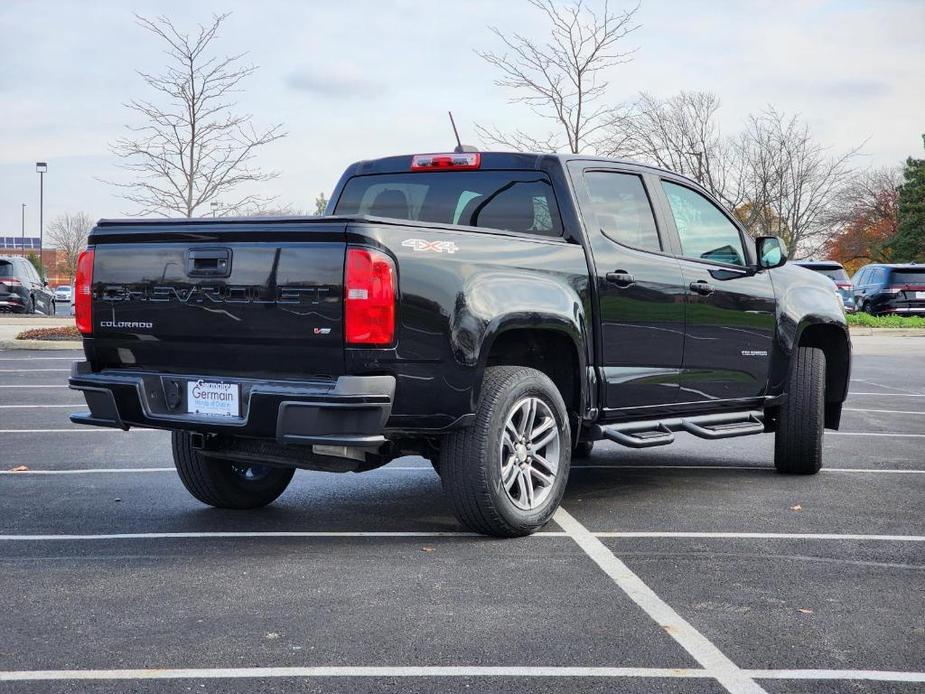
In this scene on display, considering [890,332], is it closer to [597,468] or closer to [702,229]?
[597,468]

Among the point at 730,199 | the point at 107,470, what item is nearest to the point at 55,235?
the point at 730,199

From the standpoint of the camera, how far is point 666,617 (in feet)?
15.0

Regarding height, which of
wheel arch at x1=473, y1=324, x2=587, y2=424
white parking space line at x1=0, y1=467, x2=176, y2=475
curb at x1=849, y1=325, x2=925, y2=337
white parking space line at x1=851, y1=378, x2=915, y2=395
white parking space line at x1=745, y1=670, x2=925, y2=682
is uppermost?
wheel arch at x1=473, y1=324, x2=587, y2=424

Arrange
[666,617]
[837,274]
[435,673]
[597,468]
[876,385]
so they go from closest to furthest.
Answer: [435,673] → [666,617] → [597,468] → [876,385] → [837,274]

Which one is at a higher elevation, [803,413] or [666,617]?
[803,413]

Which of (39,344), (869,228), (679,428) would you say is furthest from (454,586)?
(869,228)

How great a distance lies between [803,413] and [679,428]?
1.40 meters

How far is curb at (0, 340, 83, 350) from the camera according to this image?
21.1 metres

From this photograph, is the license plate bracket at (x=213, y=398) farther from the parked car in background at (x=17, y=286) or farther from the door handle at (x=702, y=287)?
the parked car in background at (x=17, y=286)

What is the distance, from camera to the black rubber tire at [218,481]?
21.8ft

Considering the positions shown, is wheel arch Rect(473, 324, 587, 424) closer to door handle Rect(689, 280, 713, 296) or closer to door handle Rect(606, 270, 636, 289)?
door handle Rect(606, 270, 636, 289)

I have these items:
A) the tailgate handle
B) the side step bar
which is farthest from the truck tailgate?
the side step bar

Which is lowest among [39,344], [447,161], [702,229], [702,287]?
Result: [39,344]

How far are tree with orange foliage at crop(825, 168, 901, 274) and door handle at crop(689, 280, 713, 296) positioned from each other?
62262mm
